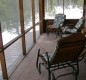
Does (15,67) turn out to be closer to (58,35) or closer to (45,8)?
(58,35)

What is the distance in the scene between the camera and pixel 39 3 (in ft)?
20.7

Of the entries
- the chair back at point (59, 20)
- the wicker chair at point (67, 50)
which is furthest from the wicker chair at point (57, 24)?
the wicker chair at point (67, 50)

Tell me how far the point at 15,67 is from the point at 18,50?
0.63 m

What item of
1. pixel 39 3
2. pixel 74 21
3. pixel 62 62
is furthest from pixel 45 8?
pixel 62 62

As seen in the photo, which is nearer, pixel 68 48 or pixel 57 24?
pixel 68 48

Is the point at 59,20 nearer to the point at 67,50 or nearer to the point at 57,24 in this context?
the point at 57,24

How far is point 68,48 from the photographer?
242 centimetres

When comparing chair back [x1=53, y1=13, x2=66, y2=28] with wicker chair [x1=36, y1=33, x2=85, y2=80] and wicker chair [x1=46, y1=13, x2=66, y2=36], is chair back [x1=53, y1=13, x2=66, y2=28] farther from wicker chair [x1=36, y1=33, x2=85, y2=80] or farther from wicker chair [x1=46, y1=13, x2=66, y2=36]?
wicker chair [x1=36, y1=33, x2=85, y2=80]

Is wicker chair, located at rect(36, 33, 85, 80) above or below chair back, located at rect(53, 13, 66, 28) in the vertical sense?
below

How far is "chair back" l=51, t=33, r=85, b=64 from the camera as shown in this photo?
90.7 inches

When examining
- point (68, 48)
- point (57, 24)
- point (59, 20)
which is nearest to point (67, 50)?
point (68, 48)

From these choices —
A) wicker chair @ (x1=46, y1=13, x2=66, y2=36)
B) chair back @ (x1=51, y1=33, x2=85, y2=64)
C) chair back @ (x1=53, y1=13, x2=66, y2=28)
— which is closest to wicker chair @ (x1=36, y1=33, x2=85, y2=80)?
chair back @ (x1=51, y1=33, x2=85, y2=64)

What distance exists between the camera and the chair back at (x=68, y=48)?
2303mm

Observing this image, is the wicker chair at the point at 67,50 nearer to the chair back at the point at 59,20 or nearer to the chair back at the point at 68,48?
the chair back at the point at 68,48
